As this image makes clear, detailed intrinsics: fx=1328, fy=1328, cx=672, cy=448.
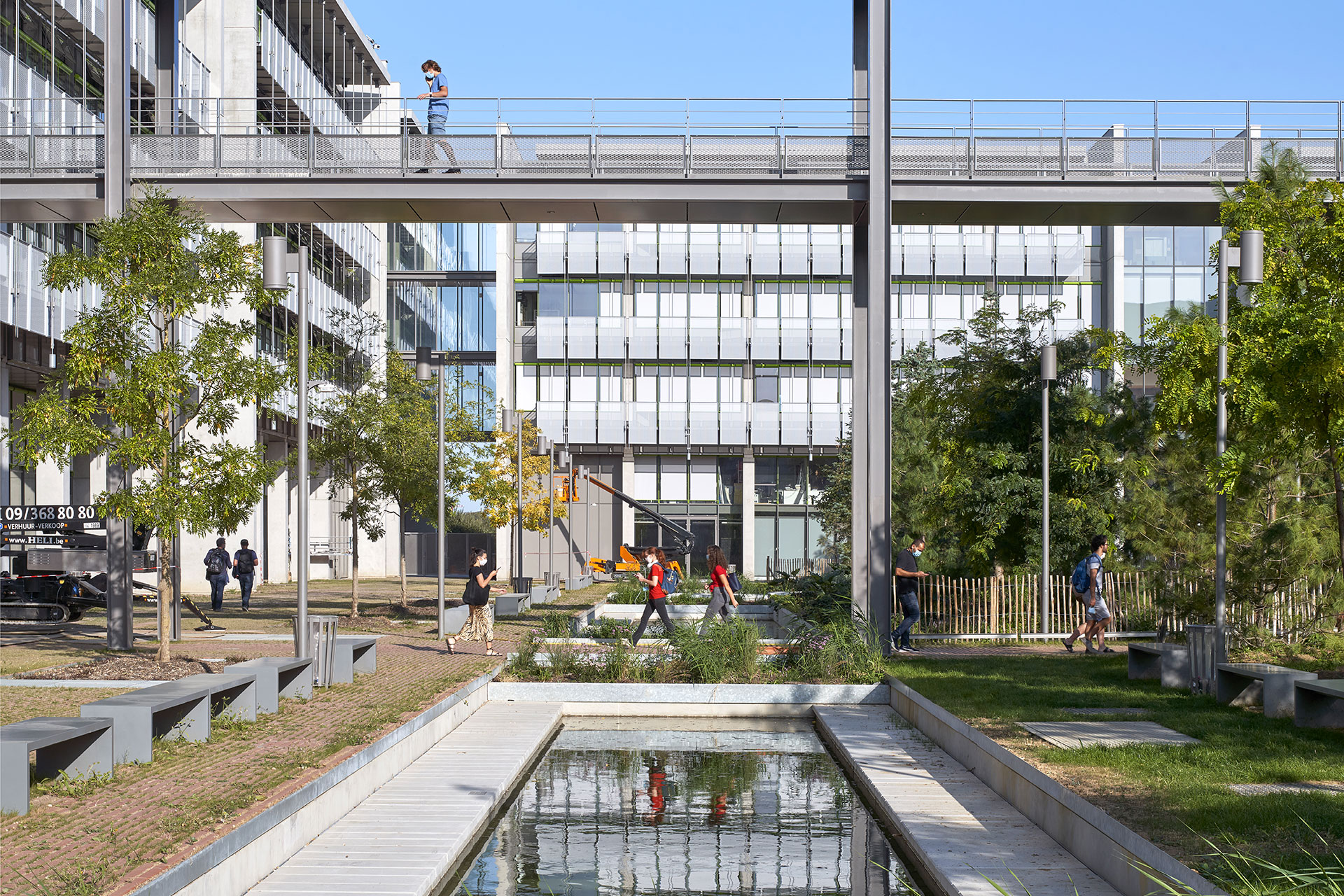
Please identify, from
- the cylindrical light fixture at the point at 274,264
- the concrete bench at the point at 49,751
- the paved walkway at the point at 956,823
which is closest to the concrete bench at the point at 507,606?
the cylindrical light fixture at the point at 274,264

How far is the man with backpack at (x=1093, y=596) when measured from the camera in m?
19.5

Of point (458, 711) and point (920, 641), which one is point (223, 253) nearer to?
point (458, 711)

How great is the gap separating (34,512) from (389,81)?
37.3 metres

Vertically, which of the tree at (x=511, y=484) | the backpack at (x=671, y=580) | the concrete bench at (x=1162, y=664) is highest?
the tree at (x=511, y=484)

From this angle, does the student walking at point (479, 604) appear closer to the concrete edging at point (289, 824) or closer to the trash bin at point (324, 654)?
the trash bin at point (324, 654)

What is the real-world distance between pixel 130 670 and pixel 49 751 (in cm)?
716

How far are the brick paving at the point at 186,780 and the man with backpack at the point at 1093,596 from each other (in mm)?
8869

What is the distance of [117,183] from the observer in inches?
749

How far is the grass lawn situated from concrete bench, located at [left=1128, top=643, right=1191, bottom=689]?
0.78ft

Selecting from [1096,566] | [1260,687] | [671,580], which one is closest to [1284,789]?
[1260,687]

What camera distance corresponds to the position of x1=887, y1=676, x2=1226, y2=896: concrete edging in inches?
254

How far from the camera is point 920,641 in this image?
22047 millimetres

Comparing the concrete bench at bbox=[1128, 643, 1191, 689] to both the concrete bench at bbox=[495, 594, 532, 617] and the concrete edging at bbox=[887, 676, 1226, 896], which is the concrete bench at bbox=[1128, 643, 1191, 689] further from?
the concrete bench at bbox=[495, 594, 532, 617]

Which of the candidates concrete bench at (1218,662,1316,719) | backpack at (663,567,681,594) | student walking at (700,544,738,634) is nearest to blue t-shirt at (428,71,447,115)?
student walking at (700,544,738,634)
